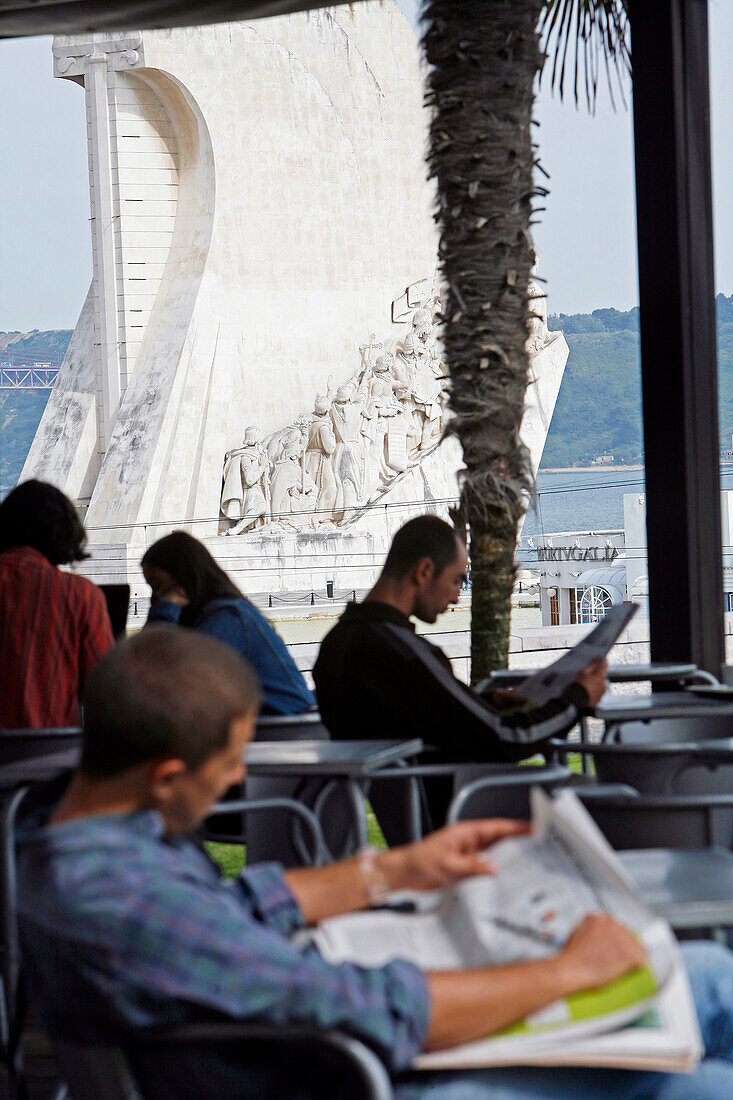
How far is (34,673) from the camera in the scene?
→ 10.2ft

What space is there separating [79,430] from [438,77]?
14.3 meters

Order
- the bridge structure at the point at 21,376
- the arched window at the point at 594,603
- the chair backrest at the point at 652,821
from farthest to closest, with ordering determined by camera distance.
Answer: the bridge structure at the point at 21,376
the arched window at the point at 594,603
the chair backrest at the point at 652,821

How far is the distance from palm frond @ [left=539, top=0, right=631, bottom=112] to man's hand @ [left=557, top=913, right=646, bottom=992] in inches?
198

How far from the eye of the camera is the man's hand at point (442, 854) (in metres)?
1.41

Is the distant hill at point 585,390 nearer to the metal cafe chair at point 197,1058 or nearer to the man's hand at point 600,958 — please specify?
the man's hand at point 600,958

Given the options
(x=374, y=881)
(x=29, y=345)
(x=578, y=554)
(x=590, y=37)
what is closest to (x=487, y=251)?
(x=590, y=37)

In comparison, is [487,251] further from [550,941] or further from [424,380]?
[424,380]

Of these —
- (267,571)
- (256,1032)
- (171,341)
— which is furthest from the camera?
(171,341)

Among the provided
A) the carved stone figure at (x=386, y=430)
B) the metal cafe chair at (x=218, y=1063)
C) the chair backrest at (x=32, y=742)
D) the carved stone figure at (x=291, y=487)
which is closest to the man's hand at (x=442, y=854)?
the metal cafe chair at (x=218, y=1063)

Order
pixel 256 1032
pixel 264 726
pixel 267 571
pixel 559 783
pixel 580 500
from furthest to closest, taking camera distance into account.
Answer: pixel 580 500
pixel 267 571
pixel 264 726
pixel 559 783
pixel 256 1032

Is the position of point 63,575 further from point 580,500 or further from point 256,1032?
point 580,500

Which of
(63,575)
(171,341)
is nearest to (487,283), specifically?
(63,575)

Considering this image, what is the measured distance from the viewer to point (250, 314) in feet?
61.2

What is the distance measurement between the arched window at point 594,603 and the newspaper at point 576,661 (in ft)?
48.8
